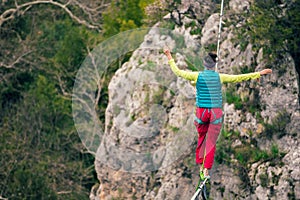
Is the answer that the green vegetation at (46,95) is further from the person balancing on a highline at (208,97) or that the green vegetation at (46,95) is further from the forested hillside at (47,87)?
the person balancing on a highline at (208,97)

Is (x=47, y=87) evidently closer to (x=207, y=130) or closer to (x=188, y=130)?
(x=188, y=130)

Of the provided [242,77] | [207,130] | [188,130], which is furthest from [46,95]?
[242,77]

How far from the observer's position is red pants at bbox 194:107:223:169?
497 inches

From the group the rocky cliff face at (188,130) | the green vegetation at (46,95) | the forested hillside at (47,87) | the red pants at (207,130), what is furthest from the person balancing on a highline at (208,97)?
the green vegetation at (46,95)

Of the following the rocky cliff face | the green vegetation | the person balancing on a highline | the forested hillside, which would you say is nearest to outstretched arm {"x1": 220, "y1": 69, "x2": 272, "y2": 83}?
the person balancing on a highline

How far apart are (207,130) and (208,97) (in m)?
0.66

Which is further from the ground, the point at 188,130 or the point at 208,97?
the point at 208,97

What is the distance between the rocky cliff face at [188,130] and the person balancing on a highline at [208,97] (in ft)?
19.4

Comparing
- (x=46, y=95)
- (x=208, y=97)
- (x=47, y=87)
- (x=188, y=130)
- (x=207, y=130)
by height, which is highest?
(x=208, y=97)

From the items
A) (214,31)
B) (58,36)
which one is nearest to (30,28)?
(58,36)

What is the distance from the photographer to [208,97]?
1247 centimetres

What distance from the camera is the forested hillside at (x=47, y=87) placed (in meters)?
32.3

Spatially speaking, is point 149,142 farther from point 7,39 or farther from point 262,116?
point 7,39

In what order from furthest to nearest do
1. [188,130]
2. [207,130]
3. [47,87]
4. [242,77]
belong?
1. [47,87]
2. [188,130]
3. [207,130]
4. [242,77]
